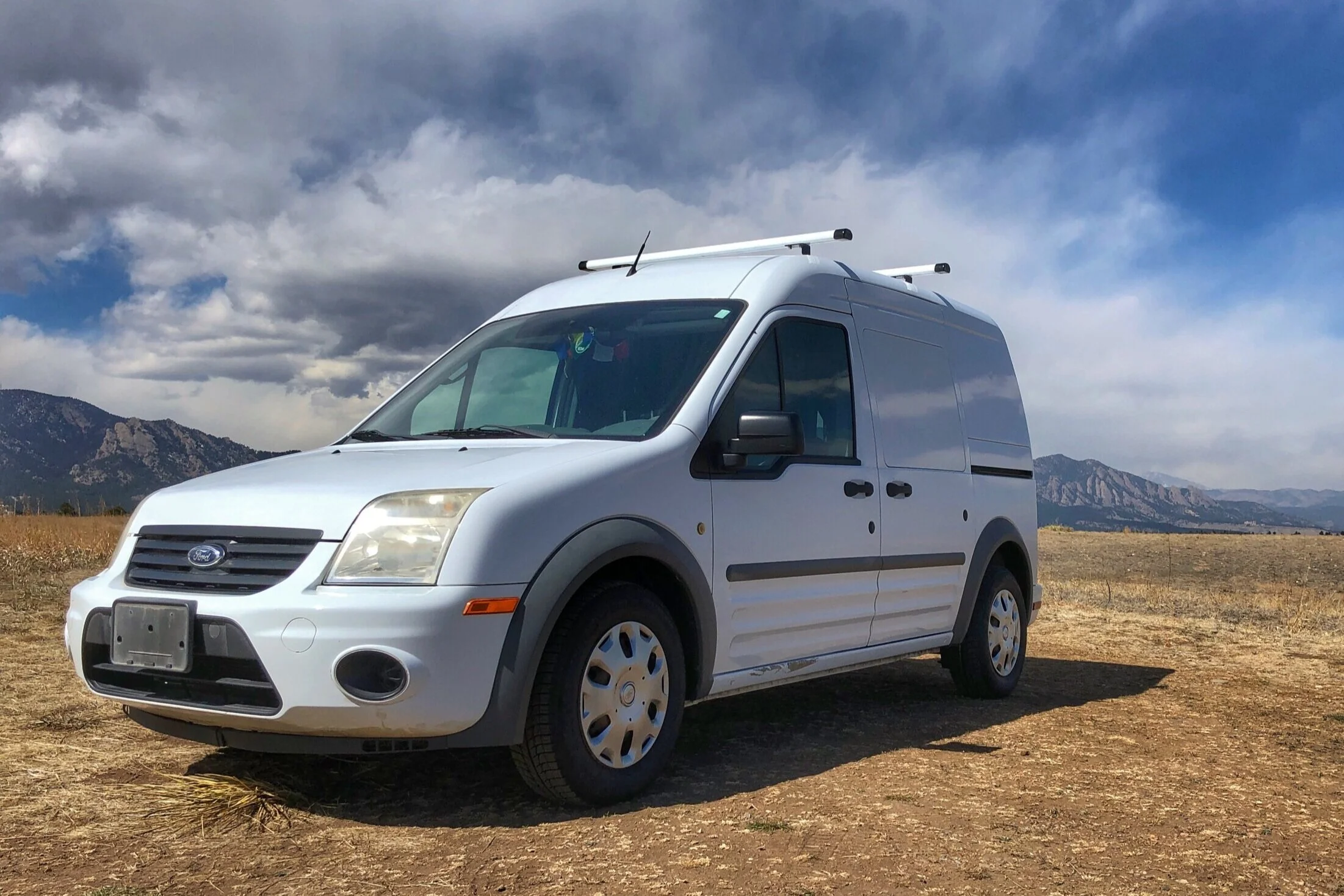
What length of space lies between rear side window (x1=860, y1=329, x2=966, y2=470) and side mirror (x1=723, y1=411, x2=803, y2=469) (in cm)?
140

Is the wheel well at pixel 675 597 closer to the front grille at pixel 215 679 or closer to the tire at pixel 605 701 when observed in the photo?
the tire at pixel 605 701

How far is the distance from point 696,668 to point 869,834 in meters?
1.00

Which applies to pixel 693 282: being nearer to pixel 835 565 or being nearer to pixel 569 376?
pixel 569 376

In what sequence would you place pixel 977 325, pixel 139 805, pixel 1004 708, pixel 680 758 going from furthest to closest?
1. pixel 977 325
2. pixel 1004 708
3. pixel 680 758
4. pixel 139 805

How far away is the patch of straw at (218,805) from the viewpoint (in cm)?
382

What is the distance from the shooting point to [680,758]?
16.1 ft

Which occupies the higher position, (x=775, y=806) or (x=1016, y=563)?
(x=1016, y=563)

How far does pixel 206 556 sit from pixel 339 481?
1.60 ft

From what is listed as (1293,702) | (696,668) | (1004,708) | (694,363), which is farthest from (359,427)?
(1293,702)

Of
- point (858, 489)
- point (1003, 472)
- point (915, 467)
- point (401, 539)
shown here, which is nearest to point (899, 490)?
point (915, 467)

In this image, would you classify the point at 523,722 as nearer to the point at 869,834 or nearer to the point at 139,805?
the point at 869,834

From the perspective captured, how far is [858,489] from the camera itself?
5391 mm

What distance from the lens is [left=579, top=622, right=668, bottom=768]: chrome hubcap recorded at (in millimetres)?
4023

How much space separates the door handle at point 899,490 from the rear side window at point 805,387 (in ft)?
1.19
